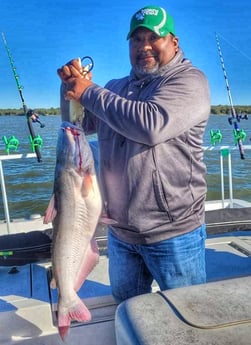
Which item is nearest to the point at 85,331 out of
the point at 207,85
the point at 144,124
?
the point at 144,124

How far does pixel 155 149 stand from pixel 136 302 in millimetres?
841

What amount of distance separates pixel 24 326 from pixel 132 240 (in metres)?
1.07

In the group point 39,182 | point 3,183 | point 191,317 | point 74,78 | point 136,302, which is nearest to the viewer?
point 191,317

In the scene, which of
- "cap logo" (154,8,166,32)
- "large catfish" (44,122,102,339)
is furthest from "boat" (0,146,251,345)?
"cap logo" (154,8,166,32)

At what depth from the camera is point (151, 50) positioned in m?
2.18

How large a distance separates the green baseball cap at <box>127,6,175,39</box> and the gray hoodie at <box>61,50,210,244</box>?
17 centimetres

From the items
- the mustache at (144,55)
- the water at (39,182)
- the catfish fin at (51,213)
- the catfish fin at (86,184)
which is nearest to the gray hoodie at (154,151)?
the mustache at (144,55)

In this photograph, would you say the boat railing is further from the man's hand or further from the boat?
the man's hand

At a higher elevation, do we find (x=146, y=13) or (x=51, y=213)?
(x=146, y=13)

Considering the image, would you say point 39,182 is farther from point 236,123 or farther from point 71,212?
point 71,212

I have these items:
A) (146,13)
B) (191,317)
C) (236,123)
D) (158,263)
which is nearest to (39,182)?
(236,123)

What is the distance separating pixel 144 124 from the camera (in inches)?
73.7

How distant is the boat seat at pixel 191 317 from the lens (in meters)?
1.28

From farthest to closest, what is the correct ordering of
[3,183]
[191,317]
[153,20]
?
[3,183] < [153,20] < [191,317]
